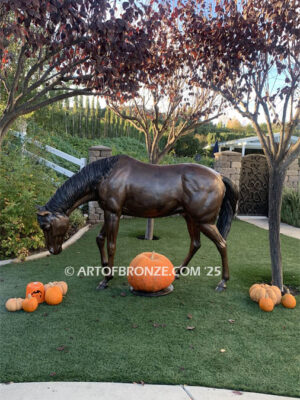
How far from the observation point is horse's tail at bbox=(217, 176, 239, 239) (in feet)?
13.9

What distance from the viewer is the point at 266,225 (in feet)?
30.1

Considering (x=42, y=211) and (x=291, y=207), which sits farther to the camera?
(x=291, y=207)

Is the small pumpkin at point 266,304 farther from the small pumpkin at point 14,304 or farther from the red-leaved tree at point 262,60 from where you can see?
the small pumpkin at point 14,304

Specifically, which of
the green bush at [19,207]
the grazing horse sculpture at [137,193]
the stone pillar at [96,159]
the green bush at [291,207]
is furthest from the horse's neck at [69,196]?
the green bush at [291,207]

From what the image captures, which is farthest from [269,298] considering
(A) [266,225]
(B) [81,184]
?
(A) [266,225]

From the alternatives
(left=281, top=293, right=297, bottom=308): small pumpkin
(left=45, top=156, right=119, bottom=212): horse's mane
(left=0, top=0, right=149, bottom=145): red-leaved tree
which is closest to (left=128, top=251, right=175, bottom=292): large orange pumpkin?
(left=45, top=156, right=119, bottom=212): horse's mane

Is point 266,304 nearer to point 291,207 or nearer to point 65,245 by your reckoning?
point 65,245

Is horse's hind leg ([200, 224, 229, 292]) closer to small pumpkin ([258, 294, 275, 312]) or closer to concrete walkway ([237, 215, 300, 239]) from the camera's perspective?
small pumpkin ([258, 294, 275, 312])

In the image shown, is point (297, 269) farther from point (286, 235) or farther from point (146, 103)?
point (146, 103)

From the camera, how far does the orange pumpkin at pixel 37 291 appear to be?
3541mm

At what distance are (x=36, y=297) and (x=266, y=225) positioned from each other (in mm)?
7410

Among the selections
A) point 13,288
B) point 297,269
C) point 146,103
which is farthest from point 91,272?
point 146,103

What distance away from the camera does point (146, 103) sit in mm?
7426

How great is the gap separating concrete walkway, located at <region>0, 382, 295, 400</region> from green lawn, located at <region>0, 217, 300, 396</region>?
2.8 inches
